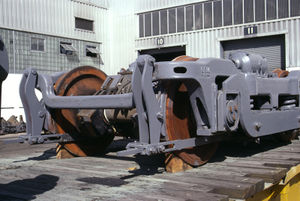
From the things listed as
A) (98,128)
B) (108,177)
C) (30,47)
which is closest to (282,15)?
(30,47)

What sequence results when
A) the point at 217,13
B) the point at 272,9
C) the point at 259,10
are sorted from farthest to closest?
1. the point at 217,13
2. the point at 259,10
3. the point at 272,9

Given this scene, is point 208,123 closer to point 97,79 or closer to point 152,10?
point 97,79

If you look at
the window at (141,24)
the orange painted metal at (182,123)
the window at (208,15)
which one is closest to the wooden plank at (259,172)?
the orange painted metal at (182,123)

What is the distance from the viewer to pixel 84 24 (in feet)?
76.3

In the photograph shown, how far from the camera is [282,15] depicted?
18594 millimetres

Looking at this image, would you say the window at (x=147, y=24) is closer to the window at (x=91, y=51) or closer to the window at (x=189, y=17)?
the window at (x=189, y=17)

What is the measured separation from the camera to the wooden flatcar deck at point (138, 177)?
11.1ft

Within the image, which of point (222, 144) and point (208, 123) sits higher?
point (208, 123)

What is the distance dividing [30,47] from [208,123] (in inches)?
681

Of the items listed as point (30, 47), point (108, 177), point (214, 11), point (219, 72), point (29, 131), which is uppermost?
point (214, 11)

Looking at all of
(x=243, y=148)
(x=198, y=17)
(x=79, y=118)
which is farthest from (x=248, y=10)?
(x=79, y=118)

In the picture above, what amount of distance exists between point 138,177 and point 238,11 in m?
17.1

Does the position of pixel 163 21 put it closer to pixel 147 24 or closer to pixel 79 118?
pixel 147 24

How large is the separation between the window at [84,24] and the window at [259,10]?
31.7 ft
